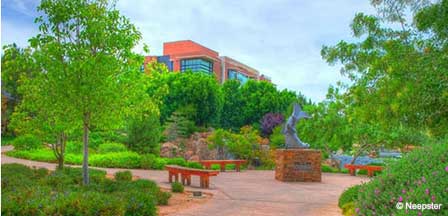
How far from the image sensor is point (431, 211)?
3141 millimetres

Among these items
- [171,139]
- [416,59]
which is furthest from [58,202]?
[171,139]

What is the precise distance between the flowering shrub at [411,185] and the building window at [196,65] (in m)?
52.3

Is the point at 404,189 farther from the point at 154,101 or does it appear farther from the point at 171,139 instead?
the point at 171,139

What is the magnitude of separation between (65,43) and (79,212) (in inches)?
209

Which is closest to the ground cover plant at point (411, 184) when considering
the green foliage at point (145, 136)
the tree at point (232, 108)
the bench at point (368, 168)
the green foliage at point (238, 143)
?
the bench at point (368, 168)

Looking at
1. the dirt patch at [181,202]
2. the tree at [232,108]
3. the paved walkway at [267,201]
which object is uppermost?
the tree at [232,108]

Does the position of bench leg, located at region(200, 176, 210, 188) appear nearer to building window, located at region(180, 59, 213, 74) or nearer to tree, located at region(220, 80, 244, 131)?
tree, located at region(220, 80, 244, 131)

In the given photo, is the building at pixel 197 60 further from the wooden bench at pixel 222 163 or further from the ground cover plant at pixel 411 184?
the ground cover plant at pixel 411 184

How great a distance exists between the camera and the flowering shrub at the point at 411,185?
10.7 feet

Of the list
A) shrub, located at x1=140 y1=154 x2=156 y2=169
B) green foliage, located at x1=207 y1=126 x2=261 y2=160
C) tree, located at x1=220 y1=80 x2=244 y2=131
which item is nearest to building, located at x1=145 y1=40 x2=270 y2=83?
tree, located at x1=220 y1=80 x2=244 y2=131

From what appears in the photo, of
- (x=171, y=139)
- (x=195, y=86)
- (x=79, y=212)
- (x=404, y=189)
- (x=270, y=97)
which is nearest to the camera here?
(x=404, y=189)

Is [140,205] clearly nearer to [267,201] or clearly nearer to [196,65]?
[267,201]

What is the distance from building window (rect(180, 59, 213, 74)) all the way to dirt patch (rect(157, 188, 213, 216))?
46.3 m

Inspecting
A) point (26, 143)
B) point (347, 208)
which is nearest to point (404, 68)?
point (347, 208)
